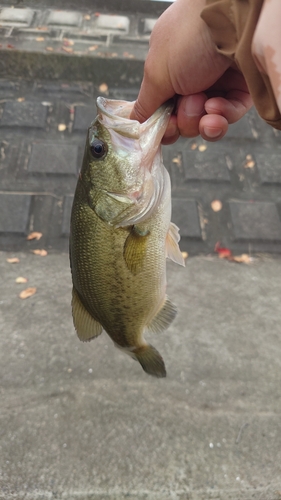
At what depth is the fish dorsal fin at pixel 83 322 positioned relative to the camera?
5.26 feet

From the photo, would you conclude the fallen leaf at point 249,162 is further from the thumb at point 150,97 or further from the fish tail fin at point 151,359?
the fish tail fin at point 151,359

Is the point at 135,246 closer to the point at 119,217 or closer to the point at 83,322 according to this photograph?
the point at 119,217

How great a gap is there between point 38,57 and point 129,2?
161 cm

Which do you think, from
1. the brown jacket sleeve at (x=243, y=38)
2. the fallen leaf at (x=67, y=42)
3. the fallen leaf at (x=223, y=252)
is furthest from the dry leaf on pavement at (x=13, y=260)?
the fallen leaf at (x=67, y=42)

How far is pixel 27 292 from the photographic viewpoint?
2.99m

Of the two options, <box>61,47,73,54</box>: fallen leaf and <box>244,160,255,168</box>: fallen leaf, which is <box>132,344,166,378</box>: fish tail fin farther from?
<box>61,47,73,54</box>: fallen leaf

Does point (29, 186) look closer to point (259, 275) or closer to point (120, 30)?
point (259, 275)

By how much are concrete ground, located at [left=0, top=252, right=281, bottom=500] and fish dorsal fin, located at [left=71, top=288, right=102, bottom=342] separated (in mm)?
999

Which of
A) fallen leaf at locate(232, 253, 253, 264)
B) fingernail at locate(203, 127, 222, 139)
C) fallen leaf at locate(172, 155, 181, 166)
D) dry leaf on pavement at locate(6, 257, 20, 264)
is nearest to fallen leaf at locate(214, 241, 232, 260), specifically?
Result: fallen leaf at locate(232, 253, 253, 264)

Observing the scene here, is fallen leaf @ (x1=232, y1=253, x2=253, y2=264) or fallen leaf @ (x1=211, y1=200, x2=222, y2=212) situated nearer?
fallen leaf @ (x1=232, y1=253, x2=253, y2=264)

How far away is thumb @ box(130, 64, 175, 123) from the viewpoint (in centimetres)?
154

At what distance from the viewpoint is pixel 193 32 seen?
1.40 metres

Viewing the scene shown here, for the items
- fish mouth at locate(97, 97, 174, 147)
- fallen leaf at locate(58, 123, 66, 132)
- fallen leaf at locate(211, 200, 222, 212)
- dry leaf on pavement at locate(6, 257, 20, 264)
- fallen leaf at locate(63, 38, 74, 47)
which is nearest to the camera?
fish mouth at locate(97, 97, 174, 147)

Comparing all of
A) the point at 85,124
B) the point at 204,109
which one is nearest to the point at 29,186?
the point at 85,124
